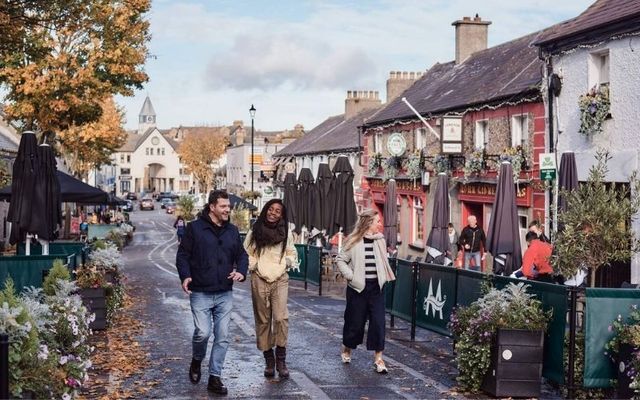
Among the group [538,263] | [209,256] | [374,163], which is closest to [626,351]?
[209,256]

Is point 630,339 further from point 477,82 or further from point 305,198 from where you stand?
point 477,82

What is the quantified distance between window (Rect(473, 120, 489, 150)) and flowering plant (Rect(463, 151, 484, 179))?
1.02ft

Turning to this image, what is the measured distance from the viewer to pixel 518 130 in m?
26.5

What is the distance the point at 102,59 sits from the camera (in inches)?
1328

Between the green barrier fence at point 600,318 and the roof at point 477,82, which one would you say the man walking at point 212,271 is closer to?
the green barrier fence at point 600,318

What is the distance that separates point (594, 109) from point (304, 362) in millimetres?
11351

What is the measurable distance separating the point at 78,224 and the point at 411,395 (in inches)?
1559

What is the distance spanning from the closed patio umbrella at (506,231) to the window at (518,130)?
25.1ft

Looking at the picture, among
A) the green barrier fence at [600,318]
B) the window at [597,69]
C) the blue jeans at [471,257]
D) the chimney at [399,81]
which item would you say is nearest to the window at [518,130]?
the blue jeans at [471,257]

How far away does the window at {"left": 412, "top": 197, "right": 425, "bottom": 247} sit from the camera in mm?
35656

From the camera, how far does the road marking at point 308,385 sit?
9.51 metres

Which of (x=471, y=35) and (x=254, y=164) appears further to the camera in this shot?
(x=254, y=164)

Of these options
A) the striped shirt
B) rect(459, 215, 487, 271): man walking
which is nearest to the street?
the striped shirt

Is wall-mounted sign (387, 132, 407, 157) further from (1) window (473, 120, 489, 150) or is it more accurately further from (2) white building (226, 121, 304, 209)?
A: (2) white building (226, 121, 304, 209)
